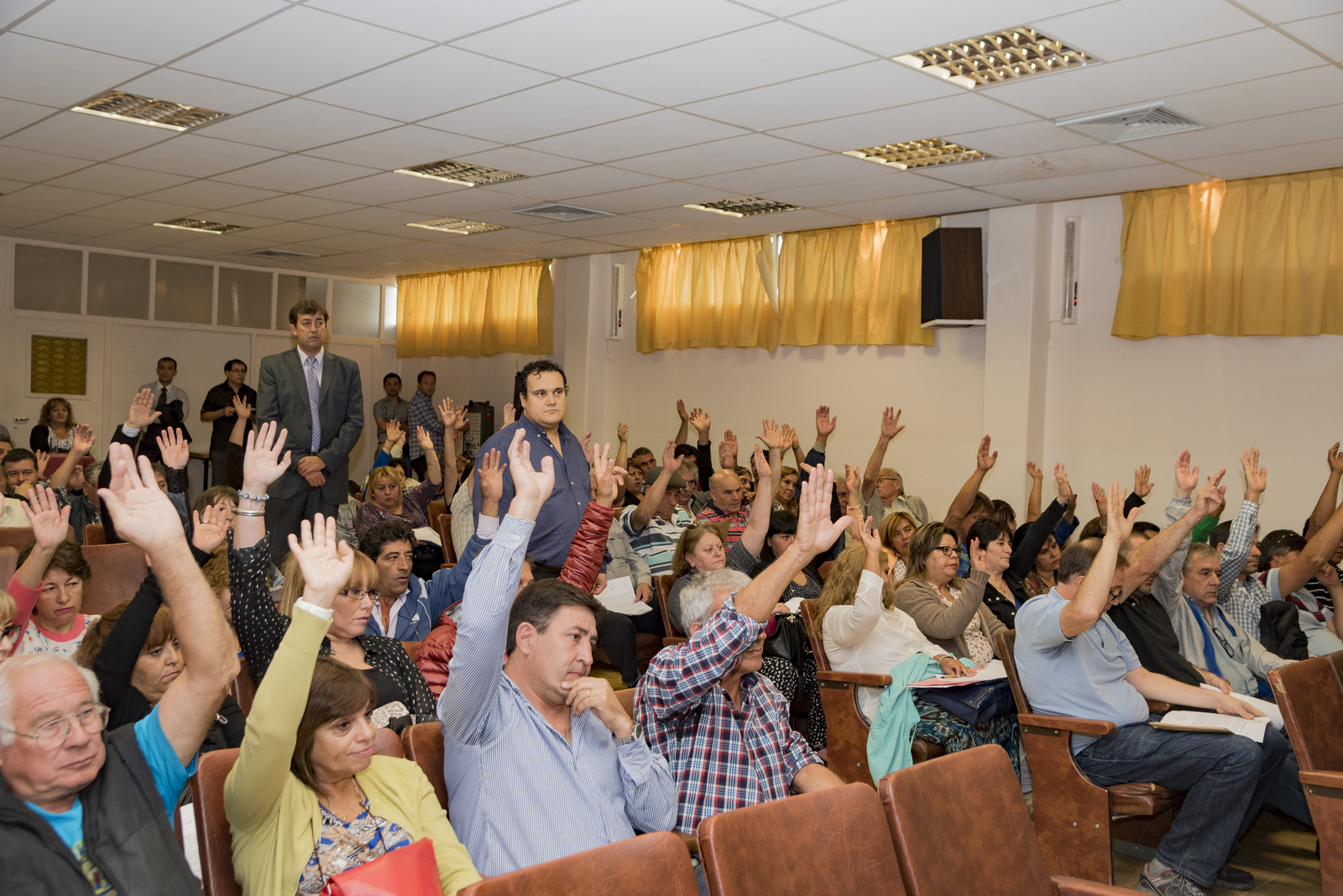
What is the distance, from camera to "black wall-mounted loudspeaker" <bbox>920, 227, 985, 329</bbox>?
7039 mm

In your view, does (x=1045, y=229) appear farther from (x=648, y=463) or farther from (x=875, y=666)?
(x=875, y=666)

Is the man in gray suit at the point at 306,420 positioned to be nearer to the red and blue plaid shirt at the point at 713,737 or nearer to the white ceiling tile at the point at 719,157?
the white ceiling tile at the point at 719,157

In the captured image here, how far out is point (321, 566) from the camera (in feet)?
5.77

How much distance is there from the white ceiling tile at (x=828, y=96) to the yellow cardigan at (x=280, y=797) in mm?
3436

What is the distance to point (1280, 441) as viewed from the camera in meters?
6.08

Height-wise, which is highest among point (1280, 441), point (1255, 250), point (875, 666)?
point (1255, 250)

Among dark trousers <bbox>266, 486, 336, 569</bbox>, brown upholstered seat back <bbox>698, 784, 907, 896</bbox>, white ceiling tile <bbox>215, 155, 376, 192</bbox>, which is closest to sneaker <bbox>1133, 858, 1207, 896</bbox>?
brown upholstered seat back <bbox>698, 784, 907, 896</bbox>

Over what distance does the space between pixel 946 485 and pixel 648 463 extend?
7.03 feet

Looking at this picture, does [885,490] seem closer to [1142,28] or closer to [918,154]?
[918,154]

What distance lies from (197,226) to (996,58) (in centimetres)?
671

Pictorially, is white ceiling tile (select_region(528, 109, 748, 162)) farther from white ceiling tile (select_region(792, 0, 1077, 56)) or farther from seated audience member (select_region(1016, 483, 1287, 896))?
seated audience member (select_region(1016, 483, 1287, 896))

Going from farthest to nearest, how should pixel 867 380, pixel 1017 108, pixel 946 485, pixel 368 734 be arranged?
pixel 867 380, pixel 946 485, pixel 1017 108, pixel 368 734

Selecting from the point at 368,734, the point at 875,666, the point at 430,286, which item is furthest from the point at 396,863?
the point at 430,286

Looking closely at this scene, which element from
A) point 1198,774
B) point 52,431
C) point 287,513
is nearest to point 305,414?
point 287,513
